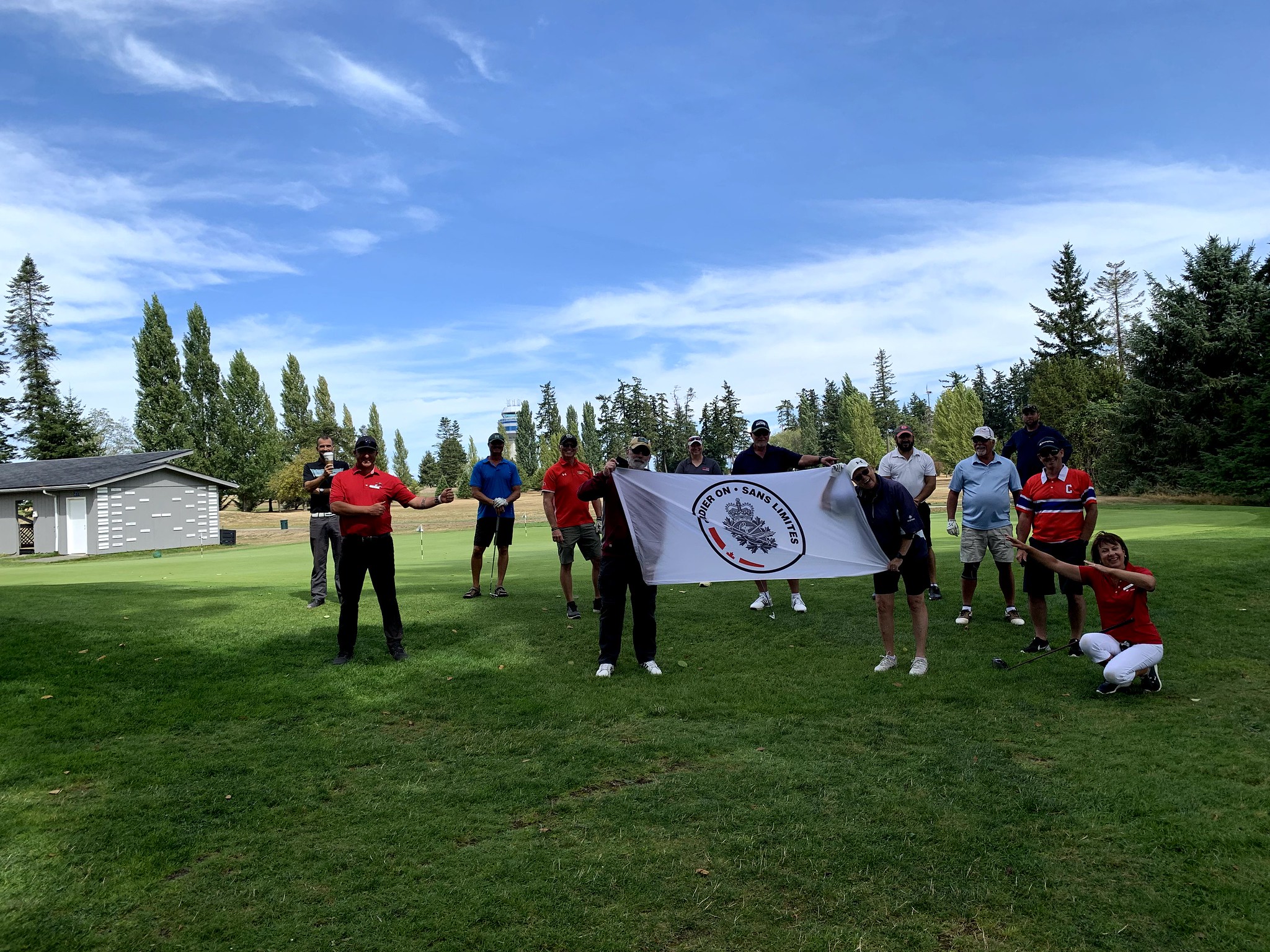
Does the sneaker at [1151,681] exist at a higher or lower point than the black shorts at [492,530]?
lower

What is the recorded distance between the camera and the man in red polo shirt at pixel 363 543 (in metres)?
7.72

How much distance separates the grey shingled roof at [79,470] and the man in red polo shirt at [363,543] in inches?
1473

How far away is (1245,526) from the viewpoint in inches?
712

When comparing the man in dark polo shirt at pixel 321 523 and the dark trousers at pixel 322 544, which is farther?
the dark trousers at pixel 322 544

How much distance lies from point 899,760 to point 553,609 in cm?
576

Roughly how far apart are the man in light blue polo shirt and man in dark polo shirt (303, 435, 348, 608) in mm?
7190

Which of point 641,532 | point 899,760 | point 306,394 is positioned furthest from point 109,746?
point 306,394

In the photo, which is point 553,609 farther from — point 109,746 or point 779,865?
point 779,865

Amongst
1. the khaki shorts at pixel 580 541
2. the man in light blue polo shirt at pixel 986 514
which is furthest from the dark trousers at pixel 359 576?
the man in light blue polo shirt at pixel 986 514

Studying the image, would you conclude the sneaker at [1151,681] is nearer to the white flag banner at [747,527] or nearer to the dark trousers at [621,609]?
the white flag banner at [747,527]

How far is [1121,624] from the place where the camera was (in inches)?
267

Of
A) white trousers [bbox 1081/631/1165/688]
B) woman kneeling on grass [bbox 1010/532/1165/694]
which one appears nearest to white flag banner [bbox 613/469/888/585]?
woman kneeling on grass [bbox 1010/532/1165/694]

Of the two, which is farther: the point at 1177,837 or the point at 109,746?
the point at 109,746

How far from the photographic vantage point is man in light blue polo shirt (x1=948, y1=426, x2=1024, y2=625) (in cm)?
911
